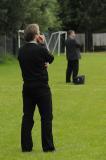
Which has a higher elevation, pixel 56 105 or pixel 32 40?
pixel 32 40

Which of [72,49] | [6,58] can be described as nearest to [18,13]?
[6,58]

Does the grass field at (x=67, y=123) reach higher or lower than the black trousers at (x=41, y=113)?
lower

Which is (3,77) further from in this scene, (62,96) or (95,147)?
(95,147)

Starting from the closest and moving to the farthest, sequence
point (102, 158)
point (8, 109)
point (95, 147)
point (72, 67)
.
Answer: point (102, 158)
point (95, 147)
point (8, 109)
point (72, 67)

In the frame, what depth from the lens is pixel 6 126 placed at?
14.2m

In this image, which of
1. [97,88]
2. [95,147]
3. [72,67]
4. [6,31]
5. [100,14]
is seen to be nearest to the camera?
[95,147]

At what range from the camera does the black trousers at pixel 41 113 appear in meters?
10.6

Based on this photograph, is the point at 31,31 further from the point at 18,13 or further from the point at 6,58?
the point at 6,58

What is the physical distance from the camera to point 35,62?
34.9 feet

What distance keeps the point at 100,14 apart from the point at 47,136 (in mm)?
60134

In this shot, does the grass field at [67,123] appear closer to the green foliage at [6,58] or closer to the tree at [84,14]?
the green foliage at [6,58]

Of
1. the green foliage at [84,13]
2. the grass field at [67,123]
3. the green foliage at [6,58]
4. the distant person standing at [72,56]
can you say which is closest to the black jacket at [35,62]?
the grass field at [67,123]

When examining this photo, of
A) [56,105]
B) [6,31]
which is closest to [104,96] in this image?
[56,105]

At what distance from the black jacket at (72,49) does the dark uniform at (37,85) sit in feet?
48.6
